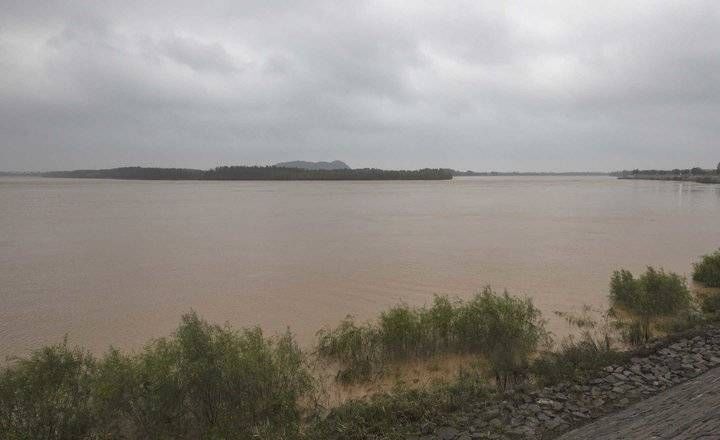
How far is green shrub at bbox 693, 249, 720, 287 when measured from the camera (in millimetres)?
11281

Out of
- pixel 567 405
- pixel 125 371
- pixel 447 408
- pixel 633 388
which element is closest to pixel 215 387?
pixel 125 371

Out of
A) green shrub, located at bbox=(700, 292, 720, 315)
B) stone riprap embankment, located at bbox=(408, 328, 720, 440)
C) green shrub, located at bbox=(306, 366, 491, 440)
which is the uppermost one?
green shrub, located at bbox=(700, 292, 720, 315)

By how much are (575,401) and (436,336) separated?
9.13 ft

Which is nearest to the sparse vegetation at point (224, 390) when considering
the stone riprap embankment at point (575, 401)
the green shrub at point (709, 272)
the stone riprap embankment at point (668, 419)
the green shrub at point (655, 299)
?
the stone riprap embankment at point (575, 401)

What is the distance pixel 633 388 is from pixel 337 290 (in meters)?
8.50

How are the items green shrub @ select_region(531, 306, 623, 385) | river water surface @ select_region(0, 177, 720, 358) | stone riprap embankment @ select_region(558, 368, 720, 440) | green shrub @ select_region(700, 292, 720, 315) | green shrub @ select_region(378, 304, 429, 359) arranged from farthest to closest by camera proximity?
river water surface @ select_region(0, 177, 720, 358) < green shrub @ select_region(700, 292, 720, 315) < green shrub @ select_region(378, 304, 429, 359) < green shrub @ select_region(531, 306, 623, 385) < stone riprap embankment @ select_region(558, 368, 720, 440)

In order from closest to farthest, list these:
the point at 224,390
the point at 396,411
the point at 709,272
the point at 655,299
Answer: the point at 396,411
the point at 224,390
the point at 655,299
the point at 709,272

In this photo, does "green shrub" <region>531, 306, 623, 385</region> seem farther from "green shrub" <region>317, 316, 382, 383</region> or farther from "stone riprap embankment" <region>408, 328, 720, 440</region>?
"green shrub" <region>317, 316, 382, 383</region>

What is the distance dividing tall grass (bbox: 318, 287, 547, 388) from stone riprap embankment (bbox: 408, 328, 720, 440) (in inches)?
61.8

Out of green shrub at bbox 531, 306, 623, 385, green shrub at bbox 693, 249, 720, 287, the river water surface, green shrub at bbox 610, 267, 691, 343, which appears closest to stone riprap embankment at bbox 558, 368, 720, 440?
green shrub at bbox 531, 306, 623, 385

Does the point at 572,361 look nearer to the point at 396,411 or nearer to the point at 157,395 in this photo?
the point at 396,411

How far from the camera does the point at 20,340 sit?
907cm

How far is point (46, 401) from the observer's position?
459cm

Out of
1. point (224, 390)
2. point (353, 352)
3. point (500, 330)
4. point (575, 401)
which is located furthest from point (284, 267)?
point (575, 401)
